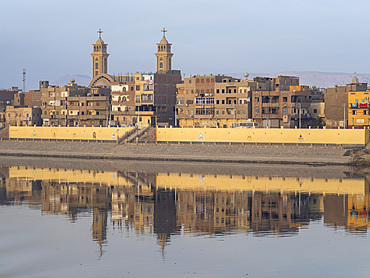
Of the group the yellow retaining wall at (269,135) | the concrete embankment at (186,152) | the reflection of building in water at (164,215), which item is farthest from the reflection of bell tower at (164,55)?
the reflection of building in water at (164,215)

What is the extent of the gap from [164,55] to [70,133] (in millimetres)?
63654

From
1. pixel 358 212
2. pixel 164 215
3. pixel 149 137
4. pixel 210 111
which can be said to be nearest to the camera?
pixel 164 215

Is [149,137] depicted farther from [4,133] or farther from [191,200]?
[191,200]

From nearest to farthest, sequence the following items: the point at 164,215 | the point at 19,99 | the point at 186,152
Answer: the point at 164,215, the point at 186,152, the point at 19,99

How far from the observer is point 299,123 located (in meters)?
134

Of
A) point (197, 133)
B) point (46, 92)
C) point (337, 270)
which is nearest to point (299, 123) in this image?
point (197, 133)

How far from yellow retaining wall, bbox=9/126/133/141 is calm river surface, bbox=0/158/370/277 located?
3371 cm

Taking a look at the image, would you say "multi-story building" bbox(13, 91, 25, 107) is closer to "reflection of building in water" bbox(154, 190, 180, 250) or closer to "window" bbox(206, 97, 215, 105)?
"window" bbox(206, 97, 215, 105)

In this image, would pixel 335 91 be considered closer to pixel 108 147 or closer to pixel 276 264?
pixel 108 147

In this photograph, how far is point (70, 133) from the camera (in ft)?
441

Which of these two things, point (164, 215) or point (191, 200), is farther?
point (191, 200)

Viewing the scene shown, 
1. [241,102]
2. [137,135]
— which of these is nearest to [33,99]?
[137,135]

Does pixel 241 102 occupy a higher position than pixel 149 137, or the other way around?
pixel 241 102

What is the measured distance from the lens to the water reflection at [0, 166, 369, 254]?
56281mm
